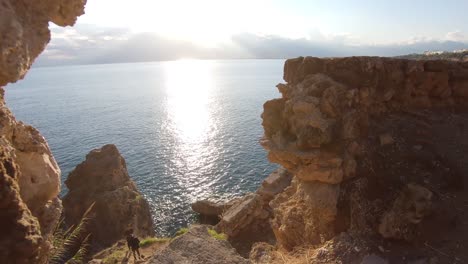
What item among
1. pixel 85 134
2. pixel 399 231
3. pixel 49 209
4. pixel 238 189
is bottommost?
pixel 238 189

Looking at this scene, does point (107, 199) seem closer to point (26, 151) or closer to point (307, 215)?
point (307, 215)

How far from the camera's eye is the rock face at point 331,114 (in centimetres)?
1800

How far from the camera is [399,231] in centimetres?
1502

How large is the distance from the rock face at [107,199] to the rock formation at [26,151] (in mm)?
29183

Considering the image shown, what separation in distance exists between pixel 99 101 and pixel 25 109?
2491cm

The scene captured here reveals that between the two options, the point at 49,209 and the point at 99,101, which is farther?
the point at 99,101

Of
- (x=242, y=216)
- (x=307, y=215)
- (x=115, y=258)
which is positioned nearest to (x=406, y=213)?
(x=307, y=215)

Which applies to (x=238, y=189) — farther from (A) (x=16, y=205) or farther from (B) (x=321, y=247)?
(A) (x=16, y=205)

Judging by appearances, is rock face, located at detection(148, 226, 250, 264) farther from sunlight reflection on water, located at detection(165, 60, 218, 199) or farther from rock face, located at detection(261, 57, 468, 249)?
sunlight reflection on water, located at detection(165, 60, 218, 199)

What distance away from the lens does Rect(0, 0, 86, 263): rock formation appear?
7.65 m

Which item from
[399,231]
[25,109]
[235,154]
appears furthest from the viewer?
[25,109]

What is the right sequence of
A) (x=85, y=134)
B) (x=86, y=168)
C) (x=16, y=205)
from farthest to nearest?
(x=85, y=134)
(x=86, y=168)
(x=16, y=205)

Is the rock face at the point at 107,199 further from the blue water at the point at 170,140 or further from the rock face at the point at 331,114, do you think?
the rock face at the point at 331,114

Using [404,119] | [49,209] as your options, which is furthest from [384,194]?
[49,209]
